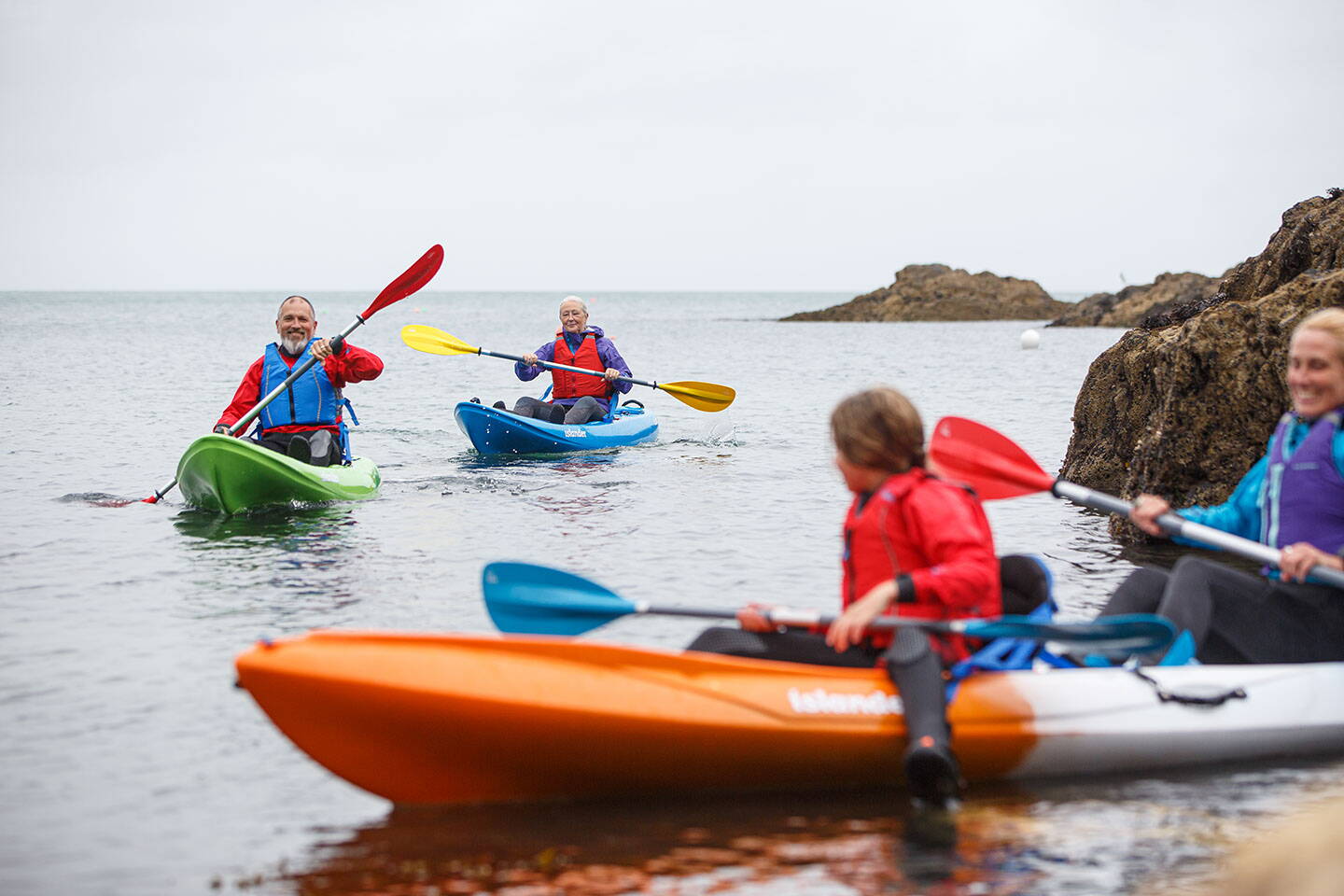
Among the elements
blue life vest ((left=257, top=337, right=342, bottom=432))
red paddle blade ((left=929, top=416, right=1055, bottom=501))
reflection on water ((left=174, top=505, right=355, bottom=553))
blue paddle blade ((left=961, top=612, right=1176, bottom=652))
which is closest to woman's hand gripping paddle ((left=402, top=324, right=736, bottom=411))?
blue life vest ((left=257, top=337, right=342, bottom=432))

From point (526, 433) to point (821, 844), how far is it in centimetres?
842

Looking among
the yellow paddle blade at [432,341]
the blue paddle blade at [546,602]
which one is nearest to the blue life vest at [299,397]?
the yellow paddle blade at [432,341]

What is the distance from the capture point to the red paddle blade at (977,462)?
179 inches

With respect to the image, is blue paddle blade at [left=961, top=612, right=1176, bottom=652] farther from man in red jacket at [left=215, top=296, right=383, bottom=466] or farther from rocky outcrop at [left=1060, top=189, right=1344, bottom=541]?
man in red jacket at [left=215, top=296, right=383, bottom=466]

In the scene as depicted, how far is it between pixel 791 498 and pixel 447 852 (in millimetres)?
6532

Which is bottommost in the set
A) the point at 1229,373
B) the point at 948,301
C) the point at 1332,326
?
the point at 1229,373

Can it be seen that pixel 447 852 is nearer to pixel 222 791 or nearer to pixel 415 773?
pixel 415 773

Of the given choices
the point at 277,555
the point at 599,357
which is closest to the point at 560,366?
the point at 599,357

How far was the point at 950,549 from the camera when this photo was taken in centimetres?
358

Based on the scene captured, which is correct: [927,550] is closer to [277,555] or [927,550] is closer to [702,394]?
[277,555]

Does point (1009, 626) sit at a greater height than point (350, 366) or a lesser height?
lesser

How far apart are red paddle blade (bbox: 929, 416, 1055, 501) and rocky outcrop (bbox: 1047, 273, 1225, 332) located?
1701 inches

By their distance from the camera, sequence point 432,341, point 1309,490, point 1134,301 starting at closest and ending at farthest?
1. point 1309,490
2. point 432,341
3. point 1134,301

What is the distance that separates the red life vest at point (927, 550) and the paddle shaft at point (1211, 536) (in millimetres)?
724
